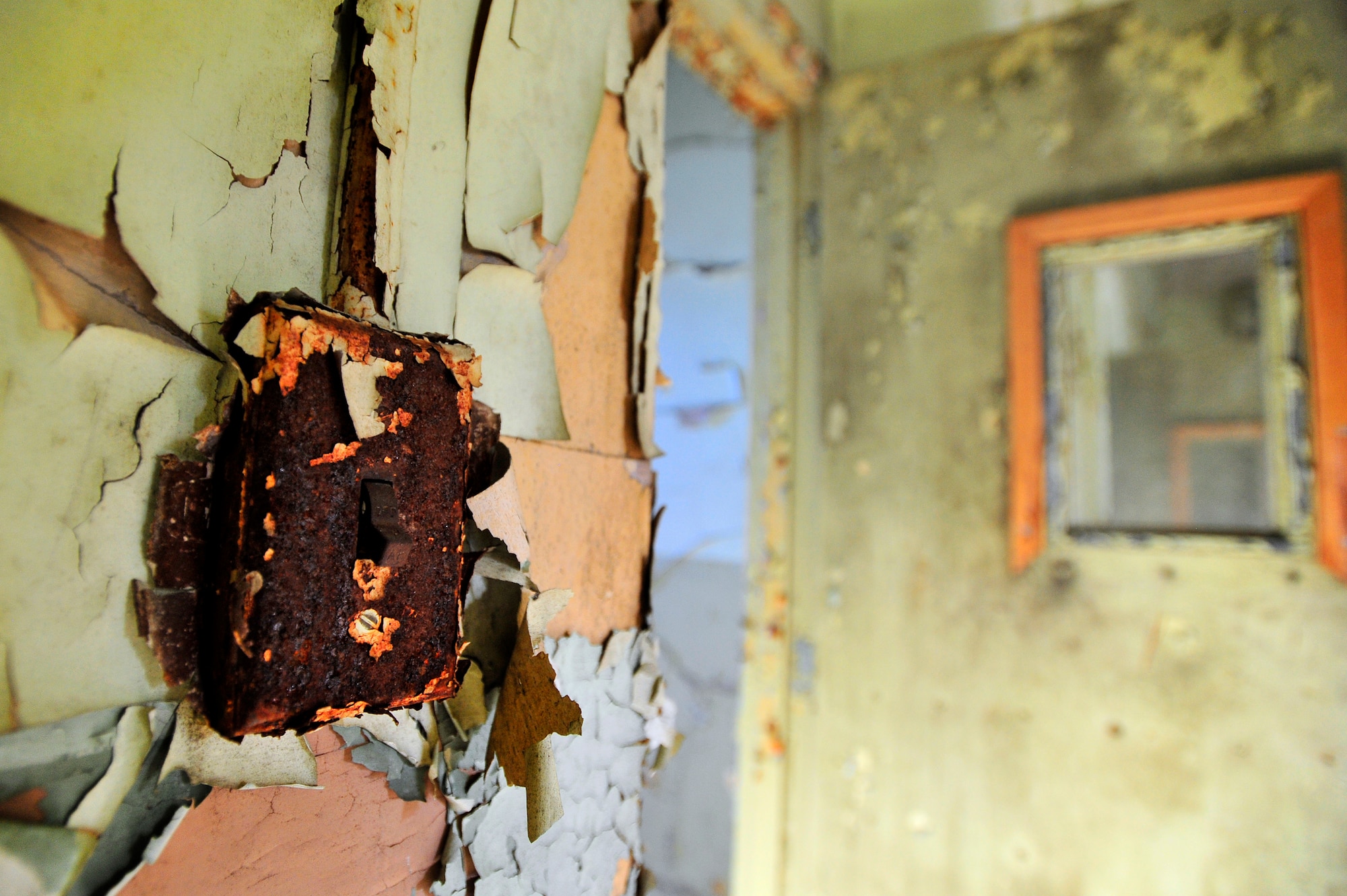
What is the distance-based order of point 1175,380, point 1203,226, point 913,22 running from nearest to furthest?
1. point 1203,226
2. point 913,22
3. point 1175,380

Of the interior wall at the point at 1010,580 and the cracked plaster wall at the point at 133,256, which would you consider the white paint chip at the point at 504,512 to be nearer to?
the cracked plaster wall at the point at 133,256

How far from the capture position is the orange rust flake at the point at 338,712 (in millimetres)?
328

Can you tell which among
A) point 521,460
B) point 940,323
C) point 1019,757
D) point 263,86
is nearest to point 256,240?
point 263,86

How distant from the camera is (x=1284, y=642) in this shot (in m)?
1.04

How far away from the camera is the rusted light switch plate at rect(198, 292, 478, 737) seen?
31 centimetres

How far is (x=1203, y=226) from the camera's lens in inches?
44.8

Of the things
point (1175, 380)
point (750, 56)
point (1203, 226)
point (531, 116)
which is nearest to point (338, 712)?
point (531, 116)

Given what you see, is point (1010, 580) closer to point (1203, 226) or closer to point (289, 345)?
point (1203, 226)

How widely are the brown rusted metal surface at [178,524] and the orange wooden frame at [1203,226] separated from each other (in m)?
1.23

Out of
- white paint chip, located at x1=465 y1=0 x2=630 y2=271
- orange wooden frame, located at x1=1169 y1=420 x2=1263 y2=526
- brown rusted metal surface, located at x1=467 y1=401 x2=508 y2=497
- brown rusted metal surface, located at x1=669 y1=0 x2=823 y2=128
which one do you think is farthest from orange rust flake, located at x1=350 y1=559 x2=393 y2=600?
orange wooden frame, located at x1=1169 y1=420 x2=1263 y2=526

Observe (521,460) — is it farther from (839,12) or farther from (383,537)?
(839,12)

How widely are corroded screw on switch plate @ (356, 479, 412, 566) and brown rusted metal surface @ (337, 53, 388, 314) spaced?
0.12 metres

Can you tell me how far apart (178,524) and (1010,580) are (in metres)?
1.26

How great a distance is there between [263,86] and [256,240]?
0.09 metres
